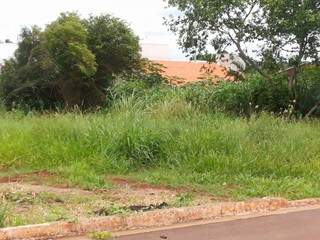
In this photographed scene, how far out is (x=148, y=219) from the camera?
758 centimetres

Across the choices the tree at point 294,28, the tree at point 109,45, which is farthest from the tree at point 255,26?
the tree at point 109,45

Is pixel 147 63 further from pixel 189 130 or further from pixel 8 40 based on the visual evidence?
pixel 189 130

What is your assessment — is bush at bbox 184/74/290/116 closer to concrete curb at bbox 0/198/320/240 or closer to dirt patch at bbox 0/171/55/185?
dirt patch at bbox 0/171/55/185

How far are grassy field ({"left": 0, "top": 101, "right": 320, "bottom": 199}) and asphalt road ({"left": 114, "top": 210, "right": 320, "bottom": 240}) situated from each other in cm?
140

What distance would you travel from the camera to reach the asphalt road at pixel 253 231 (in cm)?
700

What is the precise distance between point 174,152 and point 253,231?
4.68m

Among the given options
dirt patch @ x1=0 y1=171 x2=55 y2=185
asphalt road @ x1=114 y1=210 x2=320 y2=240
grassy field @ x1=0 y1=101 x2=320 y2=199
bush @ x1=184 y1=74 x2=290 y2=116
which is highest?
bush @ x1=184 y1=74 x2=290 y2=116

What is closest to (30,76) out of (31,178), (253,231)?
(31,178)

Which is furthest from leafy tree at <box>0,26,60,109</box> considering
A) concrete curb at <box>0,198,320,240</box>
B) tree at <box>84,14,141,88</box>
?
concrete curb at <box>0,198,320,240</box>

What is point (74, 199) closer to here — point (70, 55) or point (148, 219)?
point (148, 219)

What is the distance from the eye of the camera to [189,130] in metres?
12.6

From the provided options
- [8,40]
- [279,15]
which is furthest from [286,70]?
[8,40]

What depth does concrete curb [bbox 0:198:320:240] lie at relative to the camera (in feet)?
22.1

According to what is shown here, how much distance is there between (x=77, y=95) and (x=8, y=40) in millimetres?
8790
